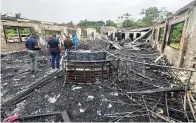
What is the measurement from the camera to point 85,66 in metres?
4.22

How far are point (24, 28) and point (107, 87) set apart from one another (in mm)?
10706

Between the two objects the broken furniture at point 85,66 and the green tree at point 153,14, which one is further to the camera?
the green tree at point 153,14

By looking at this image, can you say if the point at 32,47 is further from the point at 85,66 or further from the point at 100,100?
the point at 100,100

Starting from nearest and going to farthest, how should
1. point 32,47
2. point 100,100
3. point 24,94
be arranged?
point 100,100 < point 24,94 < point 32,47

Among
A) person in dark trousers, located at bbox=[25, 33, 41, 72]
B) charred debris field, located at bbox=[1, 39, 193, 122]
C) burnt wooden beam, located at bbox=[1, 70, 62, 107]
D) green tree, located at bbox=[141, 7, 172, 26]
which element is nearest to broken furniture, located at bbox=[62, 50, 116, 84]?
charred debris field, located at bbox=[1, 39, 193, 122]

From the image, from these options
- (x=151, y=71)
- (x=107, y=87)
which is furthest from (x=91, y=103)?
(x=151, y=71)

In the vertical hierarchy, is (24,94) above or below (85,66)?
below

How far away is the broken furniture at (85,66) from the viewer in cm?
422

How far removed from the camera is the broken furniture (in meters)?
4.22

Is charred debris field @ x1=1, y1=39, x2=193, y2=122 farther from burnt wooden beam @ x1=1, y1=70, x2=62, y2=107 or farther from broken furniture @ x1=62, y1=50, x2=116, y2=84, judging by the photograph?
broken furniture @ x1=62, y1=50, x2=116, y2=84

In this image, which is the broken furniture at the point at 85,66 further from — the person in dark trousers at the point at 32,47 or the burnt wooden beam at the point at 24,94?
the person in dark trousers at the point at 32,47

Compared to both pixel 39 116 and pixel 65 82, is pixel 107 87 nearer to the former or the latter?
pixel 65 82

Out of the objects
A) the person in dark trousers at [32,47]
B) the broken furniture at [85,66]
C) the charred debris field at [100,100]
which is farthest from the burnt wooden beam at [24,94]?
the person in dark trousers at [32,47]

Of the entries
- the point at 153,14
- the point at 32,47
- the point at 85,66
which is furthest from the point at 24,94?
the point at 153,14
